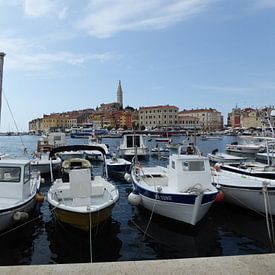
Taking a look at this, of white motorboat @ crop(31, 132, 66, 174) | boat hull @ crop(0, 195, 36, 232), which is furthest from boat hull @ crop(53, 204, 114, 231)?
white motorboat @ crop(31, 132, 66, 174)

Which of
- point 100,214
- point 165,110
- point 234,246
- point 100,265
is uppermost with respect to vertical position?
point 165,110

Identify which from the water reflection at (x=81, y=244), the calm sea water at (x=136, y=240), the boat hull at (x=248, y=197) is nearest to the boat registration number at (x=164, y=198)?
the calm sea water at (x=136, y=240)

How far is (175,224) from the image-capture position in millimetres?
12859

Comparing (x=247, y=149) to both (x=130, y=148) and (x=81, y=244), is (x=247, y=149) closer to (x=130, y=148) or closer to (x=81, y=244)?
(x=130, y=148)

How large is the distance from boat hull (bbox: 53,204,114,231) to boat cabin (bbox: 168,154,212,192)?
3.23 meters

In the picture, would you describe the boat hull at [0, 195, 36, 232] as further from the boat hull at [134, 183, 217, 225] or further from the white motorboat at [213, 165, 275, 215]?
the white motorboat at [213, 165, 275, 215]

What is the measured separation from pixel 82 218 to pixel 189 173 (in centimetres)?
485

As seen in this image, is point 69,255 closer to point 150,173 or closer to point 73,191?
point 73,191

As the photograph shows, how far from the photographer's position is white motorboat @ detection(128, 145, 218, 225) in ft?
39.6

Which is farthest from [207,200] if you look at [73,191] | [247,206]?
[73,191]

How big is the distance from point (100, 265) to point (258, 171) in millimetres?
17083

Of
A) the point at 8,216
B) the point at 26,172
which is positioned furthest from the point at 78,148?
the point at 8,216

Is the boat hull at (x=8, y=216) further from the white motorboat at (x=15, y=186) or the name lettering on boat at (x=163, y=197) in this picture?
the name lettering on boat at (x=163, y=197)

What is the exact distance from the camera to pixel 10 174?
12.5 m
